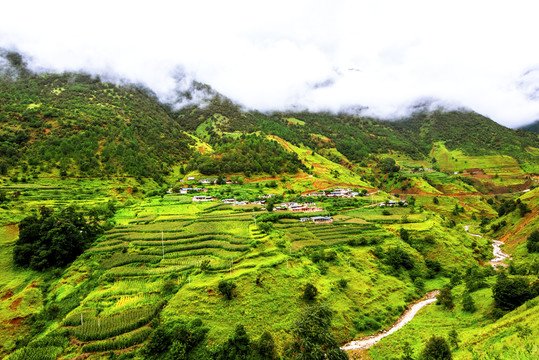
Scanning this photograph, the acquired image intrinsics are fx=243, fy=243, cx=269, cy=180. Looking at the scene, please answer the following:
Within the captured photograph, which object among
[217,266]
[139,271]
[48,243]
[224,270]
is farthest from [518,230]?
[48,243]

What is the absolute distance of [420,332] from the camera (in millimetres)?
32250

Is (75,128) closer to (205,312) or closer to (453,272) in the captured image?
(205,312)

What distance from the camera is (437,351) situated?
80.7 feet

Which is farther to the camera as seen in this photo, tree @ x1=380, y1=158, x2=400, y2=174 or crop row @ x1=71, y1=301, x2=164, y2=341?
tree @ x1=380, y1=158, x2=400, y2=174

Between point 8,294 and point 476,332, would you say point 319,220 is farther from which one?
point 8,294

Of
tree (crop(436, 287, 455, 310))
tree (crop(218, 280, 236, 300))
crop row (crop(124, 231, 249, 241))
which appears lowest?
tree (crop(436, 287, 455, 310))

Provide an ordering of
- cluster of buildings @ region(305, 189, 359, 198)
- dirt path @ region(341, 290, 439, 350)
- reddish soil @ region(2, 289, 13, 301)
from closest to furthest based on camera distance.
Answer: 1. dirt path @ region(341, 290, 439, 350)
2. reddish soil @ region(2, 289, 13, 301)
3. cluster of buildings @ region(305, 189, 359, 198)

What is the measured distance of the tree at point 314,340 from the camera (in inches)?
951

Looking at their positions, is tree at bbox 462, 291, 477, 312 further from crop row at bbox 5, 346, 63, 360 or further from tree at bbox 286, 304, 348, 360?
crop row at bbox 5, 346, 63, 360

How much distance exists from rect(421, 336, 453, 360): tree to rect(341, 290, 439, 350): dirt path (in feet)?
26.7

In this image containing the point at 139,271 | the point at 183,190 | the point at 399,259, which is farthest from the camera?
the point at 183,190

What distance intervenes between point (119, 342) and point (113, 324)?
2649mm

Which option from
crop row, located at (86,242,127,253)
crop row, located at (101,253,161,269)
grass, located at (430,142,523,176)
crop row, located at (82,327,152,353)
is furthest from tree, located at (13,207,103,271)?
grass, located at (430,142,523,176)

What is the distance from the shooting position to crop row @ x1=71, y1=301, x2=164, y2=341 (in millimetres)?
25953
